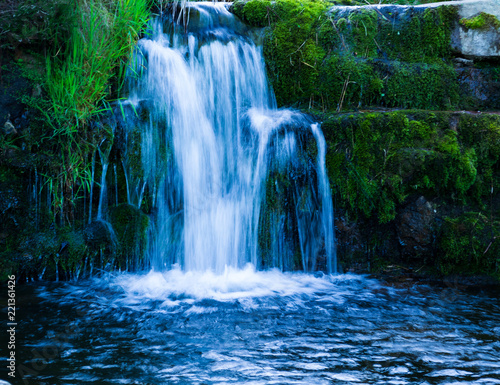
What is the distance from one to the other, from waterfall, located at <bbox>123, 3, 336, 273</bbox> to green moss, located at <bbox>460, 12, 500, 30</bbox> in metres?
2.66

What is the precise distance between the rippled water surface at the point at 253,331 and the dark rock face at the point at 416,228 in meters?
0.55

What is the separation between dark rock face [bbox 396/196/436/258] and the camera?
4836mm

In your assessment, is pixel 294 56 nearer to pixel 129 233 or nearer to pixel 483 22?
pixel 483 22

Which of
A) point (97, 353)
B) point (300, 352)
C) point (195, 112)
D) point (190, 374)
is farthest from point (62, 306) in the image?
point (195, 112)

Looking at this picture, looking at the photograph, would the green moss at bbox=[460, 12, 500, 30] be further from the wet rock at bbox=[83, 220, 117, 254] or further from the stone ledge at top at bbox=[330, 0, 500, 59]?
the wet rock at bbox=[83, 220, 117, 254]

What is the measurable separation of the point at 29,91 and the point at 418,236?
4.35m

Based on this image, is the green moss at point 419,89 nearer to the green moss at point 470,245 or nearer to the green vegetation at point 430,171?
the green vegetation at point 430,171

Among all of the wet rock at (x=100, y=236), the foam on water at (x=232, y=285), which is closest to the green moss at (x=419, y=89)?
the foam on water at (x=232, y=285)

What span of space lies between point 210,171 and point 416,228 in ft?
7.62

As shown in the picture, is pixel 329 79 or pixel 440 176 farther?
pixel 329 79

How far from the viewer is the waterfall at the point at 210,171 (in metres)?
4.83

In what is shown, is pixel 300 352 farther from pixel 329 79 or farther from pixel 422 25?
pixel 422 25

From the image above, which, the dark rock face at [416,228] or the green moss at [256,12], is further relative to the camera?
the green moss at [256,12]

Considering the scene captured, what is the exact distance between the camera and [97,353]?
2934 millimetres
